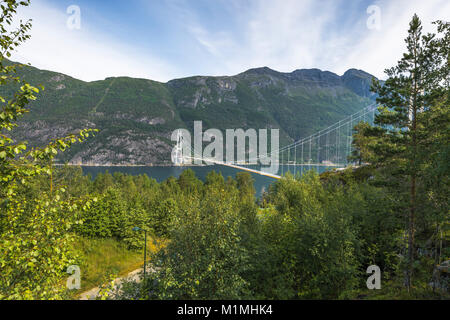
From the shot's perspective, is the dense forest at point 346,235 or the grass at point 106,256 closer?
the dense forest at point 346,235

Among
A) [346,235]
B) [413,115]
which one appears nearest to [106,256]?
[346,235]

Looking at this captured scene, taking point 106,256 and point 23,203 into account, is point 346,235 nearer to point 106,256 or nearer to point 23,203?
point 23,203

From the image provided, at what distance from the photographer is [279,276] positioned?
13156 millimetres

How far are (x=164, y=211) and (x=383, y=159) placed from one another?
32029 millimetres

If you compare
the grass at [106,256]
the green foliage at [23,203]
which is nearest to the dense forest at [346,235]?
the green foliage at [23,203]
